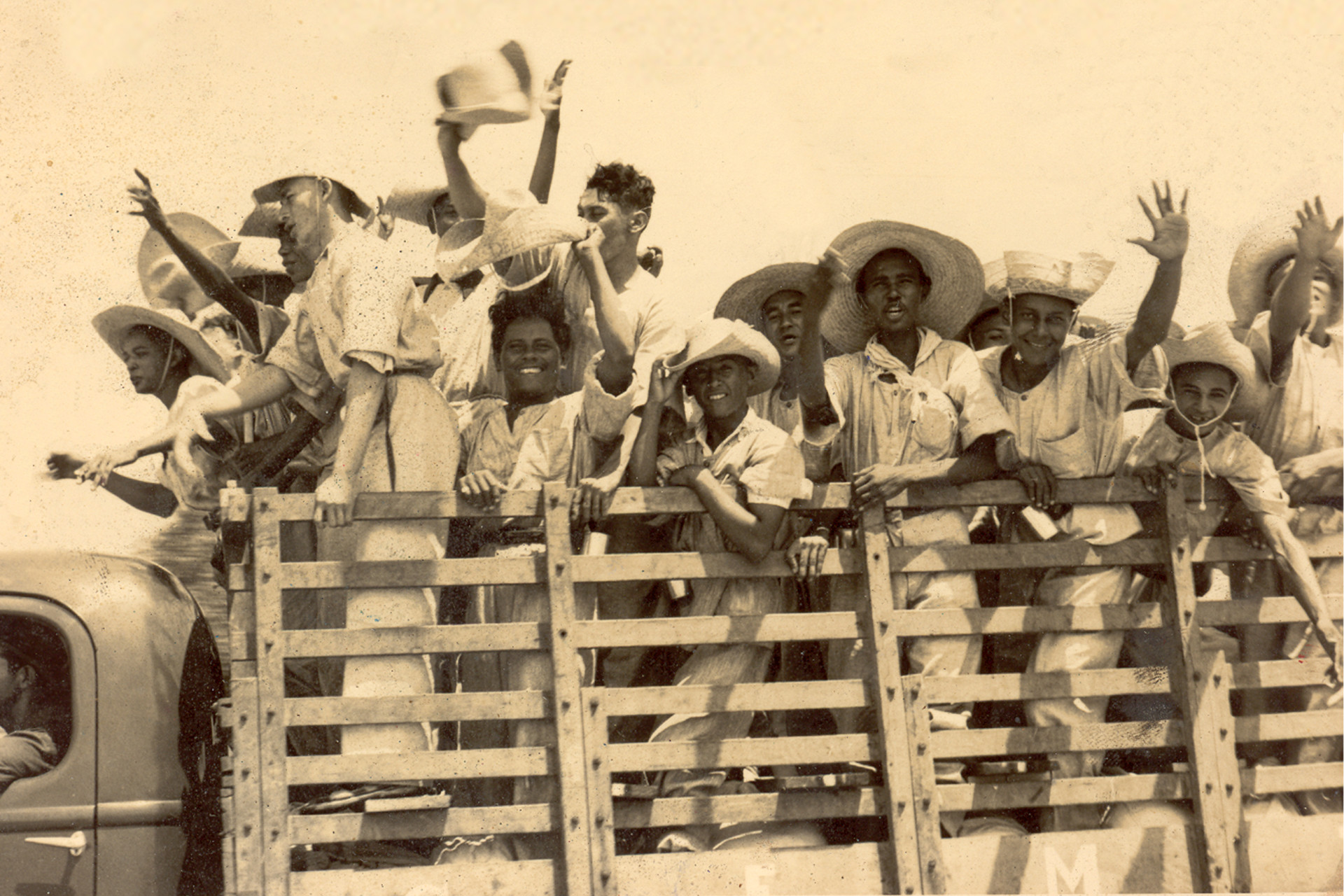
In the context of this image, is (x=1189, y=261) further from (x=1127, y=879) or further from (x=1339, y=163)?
(x=1127, y=879)

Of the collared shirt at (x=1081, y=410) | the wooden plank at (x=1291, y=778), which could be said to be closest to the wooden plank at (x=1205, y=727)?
the wooden plank at (x=1291, y=778)

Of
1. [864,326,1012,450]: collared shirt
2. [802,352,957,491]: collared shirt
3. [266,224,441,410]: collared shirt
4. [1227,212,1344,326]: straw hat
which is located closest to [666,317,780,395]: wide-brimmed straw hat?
[802,352,957,491]: collared shirt

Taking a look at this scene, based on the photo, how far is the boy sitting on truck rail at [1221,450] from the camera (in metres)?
3.74

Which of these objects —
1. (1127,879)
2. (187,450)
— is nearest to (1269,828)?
(1127,879)

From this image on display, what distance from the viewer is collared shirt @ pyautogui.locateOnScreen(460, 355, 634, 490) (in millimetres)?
3877

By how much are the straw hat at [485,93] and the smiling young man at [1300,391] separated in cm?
255

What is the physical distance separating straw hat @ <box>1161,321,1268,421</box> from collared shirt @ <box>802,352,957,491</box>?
0.79 metres

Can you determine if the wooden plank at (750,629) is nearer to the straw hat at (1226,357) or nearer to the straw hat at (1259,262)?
the straw hat at (1226,357)

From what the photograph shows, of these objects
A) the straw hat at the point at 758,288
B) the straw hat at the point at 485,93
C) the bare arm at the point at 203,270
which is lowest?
the straw hat at the point at 758,288

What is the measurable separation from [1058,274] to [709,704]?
1.83 meters

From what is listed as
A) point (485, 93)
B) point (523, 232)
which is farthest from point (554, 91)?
point (523, 232)

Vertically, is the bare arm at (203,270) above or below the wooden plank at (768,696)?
above

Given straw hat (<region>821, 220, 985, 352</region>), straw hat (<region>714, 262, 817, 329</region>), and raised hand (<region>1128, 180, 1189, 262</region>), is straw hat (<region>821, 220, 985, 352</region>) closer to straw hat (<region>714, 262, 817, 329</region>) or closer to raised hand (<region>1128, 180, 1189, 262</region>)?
straw hat (<region>714, 262, 817, 329</region>)

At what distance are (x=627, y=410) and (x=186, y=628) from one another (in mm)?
1423
